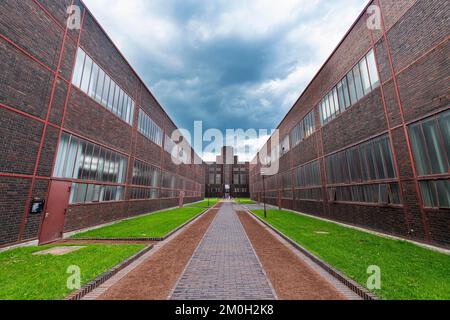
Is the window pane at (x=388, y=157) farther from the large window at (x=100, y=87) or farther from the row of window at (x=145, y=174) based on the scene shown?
the row of window at (x=145, y=174)

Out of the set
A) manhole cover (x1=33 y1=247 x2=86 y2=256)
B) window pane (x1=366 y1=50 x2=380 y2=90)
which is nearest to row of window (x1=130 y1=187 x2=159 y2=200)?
manhole cover (x1=33 y1=247 x2=86 y2=256)

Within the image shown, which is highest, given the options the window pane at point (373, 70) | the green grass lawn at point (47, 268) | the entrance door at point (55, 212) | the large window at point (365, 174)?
the window pane at point (373, 70)

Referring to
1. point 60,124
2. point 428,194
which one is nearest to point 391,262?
point 428,194

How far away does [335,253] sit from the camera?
6.81 metres

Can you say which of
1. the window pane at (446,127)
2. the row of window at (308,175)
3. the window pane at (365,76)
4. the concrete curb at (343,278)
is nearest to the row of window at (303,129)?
the row of window at (308,175)

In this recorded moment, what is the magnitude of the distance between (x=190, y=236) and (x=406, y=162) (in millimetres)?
11063

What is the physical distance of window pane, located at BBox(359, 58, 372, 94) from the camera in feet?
37.4

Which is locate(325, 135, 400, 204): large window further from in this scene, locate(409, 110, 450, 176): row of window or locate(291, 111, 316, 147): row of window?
locate(291, 111, 316, 147): row of window

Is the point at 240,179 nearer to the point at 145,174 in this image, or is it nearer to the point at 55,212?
the point at 145,174

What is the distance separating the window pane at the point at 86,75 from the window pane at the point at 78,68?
28 cm

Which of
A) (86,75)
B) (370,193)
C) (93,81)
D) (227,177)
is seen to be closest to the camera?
(370,193)

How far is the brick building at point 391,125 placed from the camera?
7.61m

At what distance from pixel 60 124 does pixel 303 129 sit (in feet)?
68.5

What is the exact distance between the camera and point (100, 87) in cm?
1327
